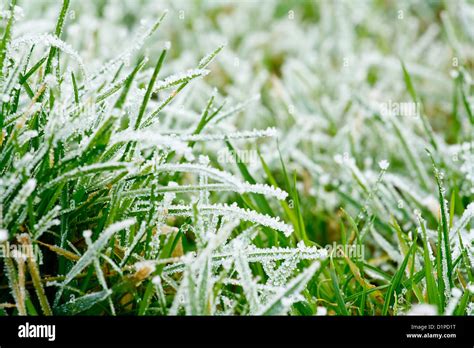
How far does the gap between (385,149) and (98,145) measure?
35.7 inches

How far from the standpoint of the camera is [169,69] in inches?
76.4

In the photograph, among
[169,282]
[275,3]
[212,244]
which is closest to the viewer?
[212,244]

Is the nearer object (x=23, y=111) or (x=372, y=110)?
(x=23, y=111)

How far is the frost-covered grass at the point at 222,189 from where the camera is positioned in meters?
0.85

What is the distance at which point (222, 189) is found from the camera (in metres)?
0.95

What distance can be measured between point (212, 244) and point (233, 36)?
1.54 meters

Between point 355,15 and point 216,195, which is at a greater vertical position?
point 355,15

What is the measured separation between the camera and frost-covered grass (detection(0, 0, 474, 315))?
852 mm

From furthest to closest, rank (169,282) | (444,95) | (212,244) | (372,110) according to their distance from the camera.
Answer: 1. (444,95)
2. (372,110)
3. (169,282)
4. (212,244)

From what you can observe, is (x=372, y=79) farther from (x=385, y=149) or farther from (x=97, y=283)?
(x=97, y=283)
